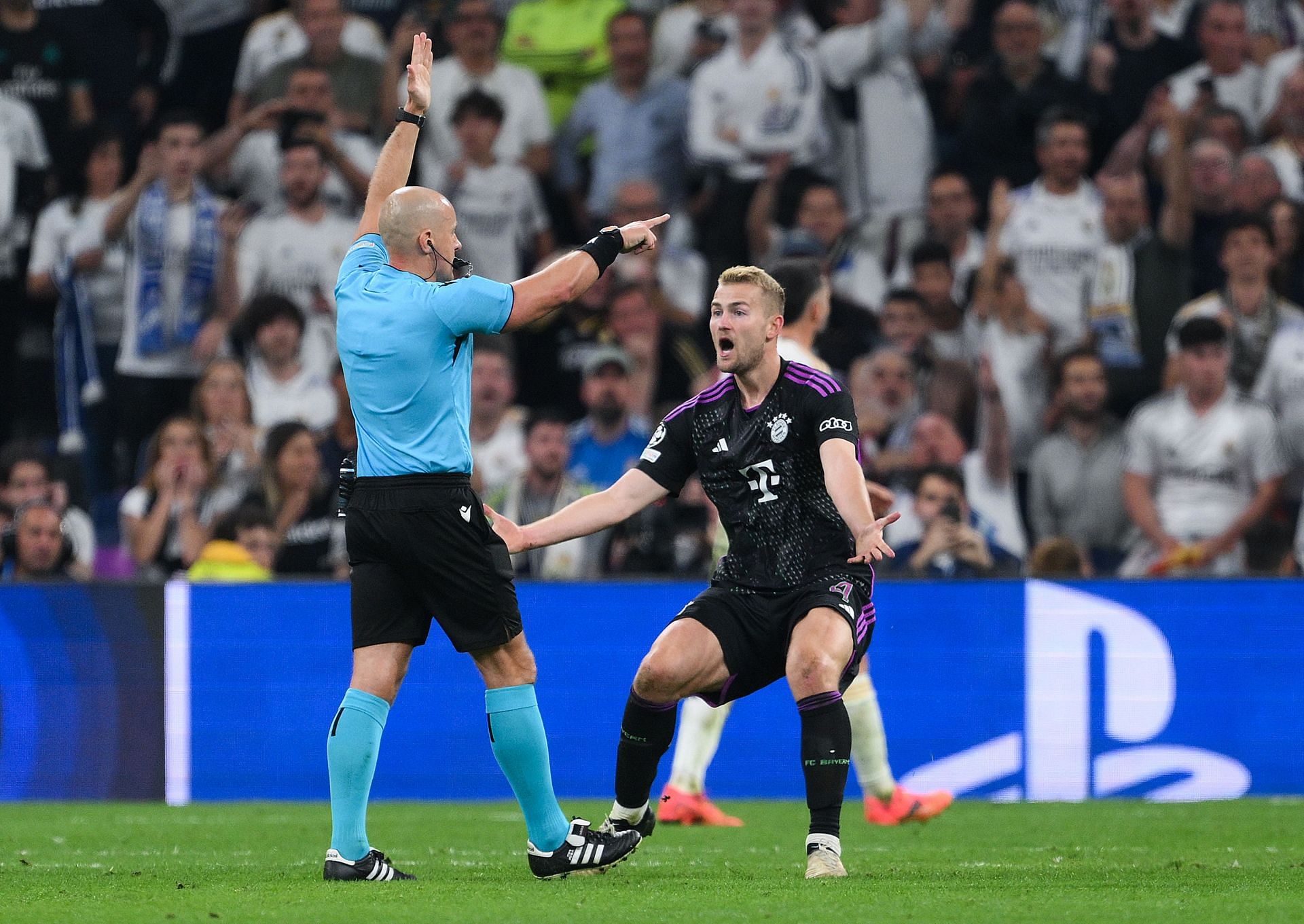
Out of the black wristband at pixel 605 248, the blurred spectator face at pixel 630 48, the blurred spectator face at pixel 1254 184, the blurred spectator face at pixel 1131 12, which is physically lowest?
the black wristband at pixel 605 248

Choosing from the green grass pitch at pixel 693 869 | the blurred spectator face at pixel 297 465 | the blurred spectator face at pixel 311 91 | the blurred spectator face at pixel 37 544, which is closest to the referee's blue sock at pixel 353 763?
the green grass pitch at pixel 693 869

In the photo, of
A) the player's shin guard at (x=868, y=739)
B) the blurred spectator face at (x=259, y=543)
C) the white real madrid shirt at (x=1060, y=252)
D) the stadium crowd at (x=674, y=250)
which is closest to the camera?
the player's shin guard at (x=868, y=739)

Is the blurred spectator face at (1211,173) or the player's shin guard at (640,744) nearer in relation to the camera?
the player's shin guard at (640,744)

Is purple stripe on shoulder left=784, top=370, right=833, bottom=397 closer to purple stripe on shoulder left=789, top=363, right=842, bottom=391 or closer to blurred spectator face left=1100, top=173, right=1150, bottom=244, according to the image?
purple stripe on shoulder left=789, top=363, right=842, bottom=391

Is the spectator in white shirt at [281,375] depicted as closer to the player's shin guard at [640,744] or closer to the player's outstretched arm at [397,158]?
the player's outstretched arm at [397,158]

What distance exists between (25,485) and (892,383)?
228 inches

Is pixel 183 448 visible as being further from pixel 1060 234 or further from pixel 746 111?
pixel 1060 234

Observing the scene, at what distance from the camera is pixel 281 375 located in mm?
13500

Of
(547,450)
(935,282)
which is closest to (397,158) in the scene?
(547,450)

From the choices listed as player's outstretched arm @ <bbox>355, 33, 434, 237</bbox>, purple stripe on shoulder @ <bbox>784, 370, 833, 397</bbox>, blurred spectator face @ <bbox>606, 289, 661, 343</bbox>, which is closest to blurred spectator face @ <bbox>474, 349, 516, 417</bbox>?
blurred spectator face @ <bbox>606, 289, 661, 343</bbox>

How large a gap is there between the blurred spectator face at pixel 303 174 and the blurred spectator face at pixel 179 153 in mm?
701

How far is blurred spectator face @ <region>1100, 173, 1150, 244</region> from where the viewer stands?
43.6 feet

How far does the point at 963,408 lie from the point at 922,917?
8.05 meters

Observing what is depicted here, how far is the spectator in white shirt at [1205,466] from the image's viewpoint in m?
12.2
